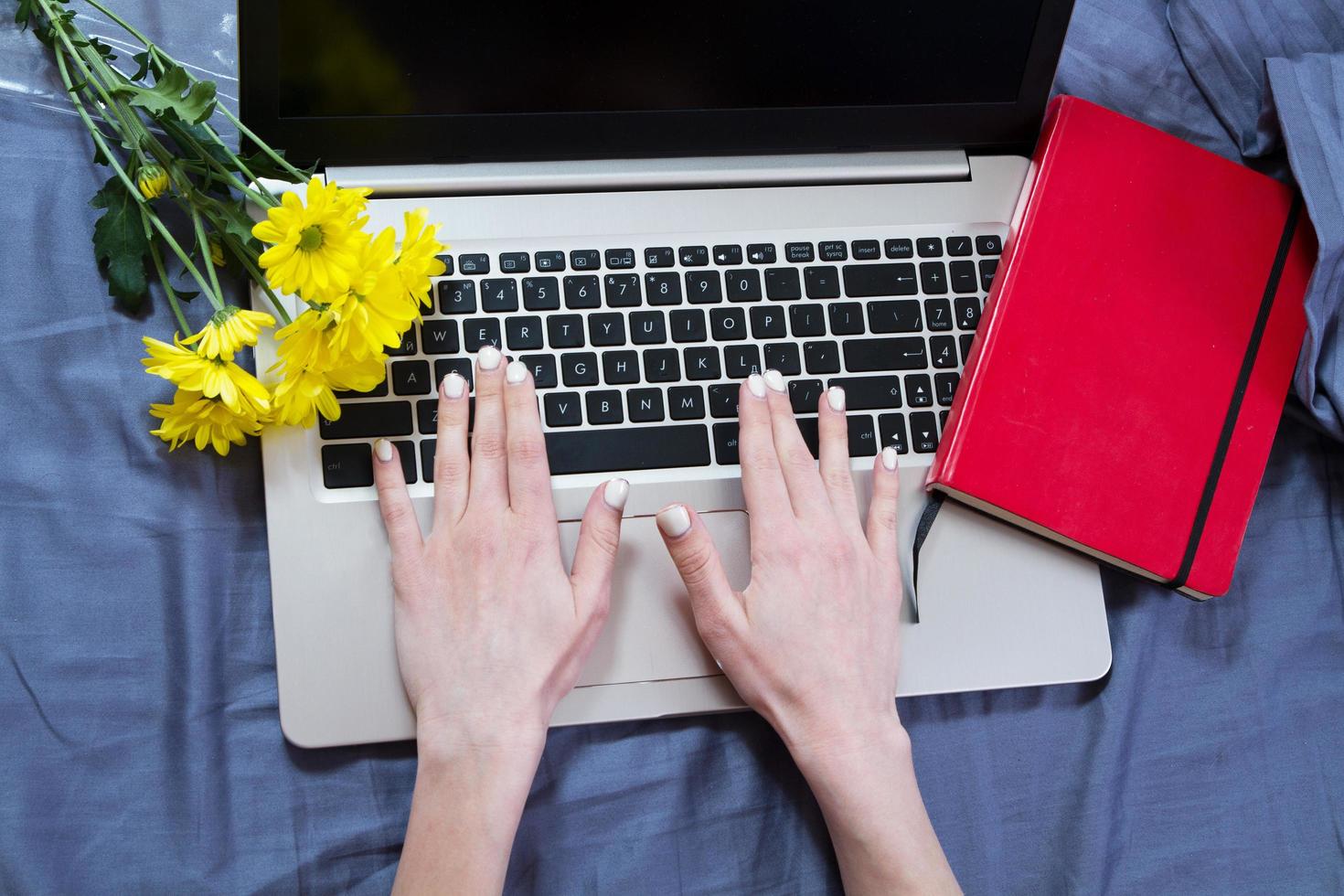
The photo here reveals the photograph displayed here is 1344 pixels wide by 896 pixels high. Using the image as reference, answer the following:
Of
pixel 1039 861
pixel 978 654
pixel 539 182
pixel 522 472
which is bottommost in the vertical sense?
pixel 1039 861

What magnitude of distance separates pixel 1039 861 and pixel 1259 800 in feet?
0.53

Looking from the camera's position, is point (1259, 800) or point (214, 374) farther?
point (1259, 800)

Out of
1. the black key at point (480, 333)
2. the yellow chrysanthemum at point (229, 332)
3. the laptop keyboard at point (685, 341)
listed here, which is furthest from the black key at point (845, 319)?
the yellow chrysanthemum at point (229, 332)

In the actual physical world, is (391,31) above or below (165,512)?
above

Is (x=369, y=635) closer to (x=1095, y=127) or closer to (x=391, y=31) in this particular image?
(x=391, y=31)

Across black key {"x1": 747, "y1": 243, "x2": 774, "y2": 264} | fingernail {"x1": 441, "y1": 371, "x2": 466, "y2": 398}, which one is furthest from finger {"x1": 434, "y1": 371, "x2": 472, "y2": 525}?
black key {"x1": 747, "y1": 243, "x2": 774, "y2": 264}

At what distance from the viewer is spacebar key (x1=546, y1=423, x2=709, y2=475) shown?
0.66 metres

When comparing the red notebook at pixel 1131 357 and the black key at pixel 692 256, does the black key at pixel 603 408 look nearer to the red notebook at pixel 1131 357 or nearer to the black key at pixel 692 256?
the black key at pixel 692 256

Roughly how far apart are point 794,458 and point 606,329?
5.6 inches

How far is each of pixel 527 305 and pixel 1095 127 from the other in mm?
401

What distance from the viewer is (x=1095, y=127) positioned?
28.4 inches

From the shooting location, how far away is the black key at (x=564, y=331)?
0.67m

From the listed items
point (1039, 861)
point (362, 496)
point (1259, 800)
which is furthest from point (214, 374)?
point (1259, 800)

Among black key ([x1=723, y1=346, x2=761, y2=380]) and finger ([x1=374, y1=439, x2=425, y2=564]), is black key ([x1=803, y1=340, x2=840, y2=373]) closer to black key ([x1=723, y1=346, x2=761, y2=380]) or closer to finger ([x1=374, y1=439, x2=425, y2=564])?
black key ([x1=723, y1=346, x2=761, y2=380])
